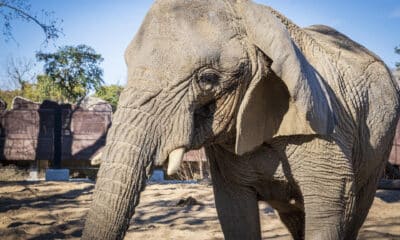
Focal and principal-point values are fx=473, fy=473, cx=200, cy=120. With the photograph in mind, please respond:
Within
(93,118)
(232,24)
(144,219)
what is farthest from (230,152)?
(93,118)

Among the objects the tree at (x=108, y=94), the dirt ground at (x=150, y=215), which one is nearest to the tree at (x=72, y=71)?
the tree at (x=108, y=94)

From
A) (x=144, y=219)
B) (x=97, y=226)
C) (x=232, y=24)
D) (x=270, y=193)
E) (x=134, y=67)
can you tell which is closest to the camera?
(x=97, y=226)

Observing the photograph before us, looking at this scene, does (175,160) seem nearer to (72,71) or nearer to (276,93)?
(276,93)

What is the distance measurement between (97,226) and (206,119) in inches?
28.6

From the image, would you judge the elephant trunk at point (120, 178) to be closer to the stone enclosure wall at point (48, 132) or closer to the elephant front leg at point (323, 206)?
the elephant front leg at point (323, 206)

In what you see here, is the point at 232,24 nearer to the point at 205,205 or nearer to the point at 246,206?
the point at 246,206

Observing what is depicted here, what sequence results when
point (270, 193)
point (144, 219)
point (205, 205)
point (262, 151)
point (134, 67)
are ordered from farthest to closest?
point (205, 205)
point (144, 219)
point (270, 193)
point (262, 151)
point (134, 67)

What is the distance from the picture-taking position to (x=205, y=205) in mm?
8219

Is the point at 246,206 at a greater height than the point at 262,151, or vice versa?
the point at 262,151

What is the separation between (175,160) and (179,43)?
1.73ft

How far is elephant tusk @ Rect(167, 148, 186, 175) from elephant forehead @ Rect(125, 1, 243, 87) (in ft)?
Answer: 0.99

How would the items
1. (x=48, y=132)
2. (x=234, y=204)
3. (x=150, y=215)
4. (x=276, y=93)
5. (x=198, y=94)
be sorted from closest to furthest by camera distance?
(x=198, y=94), (x=276, y=93), (x=234, y=204), (x=150, y=215), (x=48, y=132)

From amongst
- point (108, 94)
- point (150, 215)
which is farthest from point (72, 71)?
point (150, 215)

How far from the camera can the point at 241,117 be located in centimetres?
234
